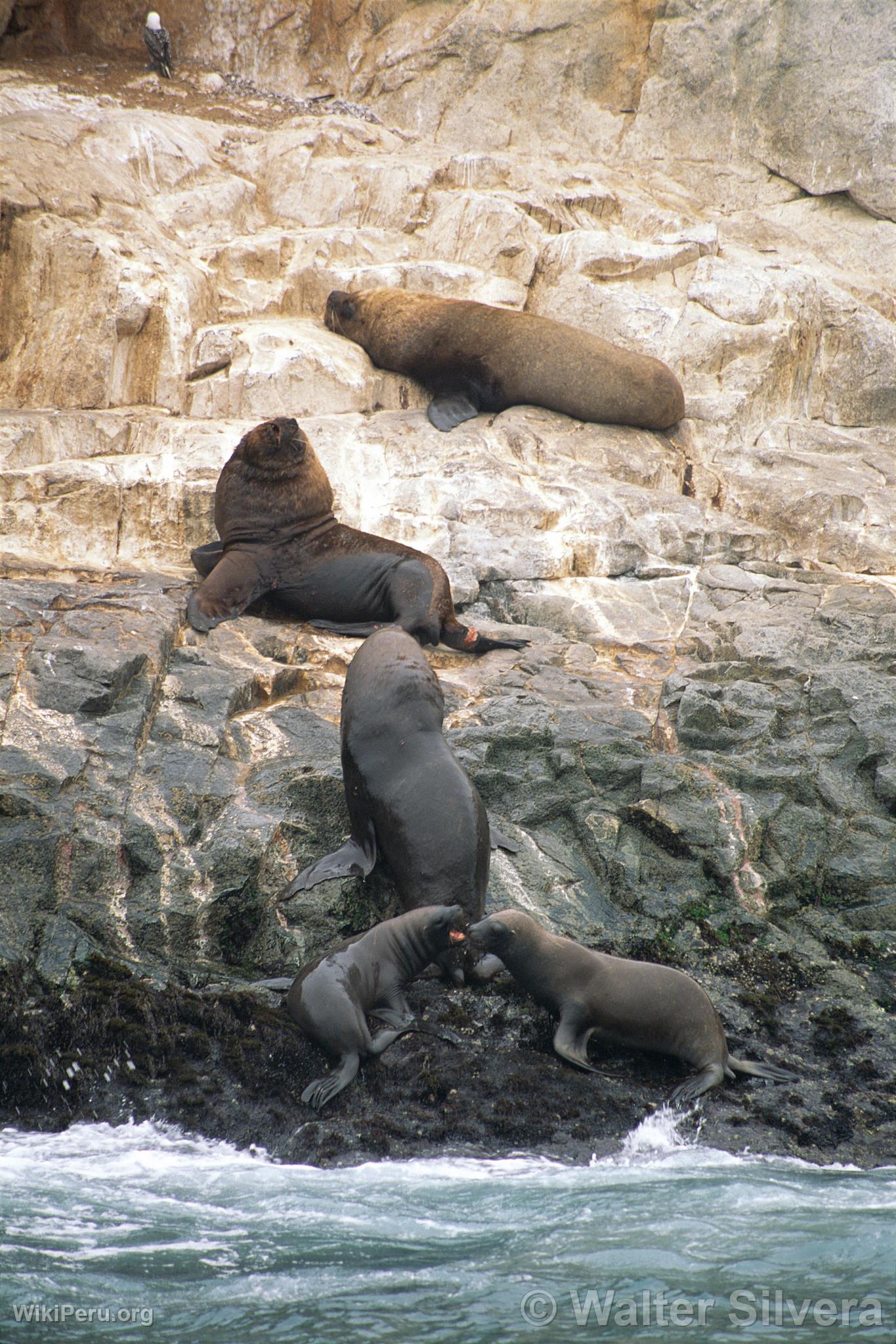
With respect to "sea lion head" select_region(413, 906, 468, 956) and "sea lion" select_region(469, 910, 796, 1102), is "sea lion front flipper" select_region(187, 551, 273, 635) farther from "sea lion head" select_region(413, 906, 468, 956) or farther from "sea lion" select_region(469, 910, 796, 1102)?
"sea lion" select_region(469, 910, 796, 1102)

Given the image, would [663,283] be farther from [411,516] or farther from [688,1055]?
[688,1055]

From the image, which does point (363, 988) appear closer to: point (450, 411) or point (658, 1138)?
point (658, 1138)

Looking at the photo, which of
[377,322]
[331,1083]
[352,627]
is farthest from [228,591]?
[377,322]

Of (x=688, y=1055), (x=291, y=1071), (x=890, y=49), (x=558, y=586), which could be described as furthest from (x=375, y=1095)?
(x=890, y=49)

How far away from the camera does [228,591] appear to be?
782 centimetres

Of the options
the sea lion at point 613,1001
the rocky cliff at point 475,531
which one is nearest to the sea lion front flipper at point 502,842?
the rocky cliff at point 475,531

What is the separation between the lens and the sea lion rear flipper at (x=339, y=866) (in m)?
5.51

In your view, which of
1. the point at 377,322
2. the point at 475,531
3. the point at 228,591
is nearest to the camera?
the point at 228,591

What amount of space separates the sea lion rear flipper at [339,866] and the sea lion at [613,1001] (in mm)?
730

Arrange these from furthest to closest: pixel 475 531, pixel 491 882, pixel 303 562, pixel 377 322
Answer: pixel 377 322
pixel 475 531
pixel 303 562
pixel 491 882

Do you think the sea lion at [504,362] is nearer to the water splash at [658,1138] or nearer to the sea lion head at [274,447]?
the sea lion head at [274,447]

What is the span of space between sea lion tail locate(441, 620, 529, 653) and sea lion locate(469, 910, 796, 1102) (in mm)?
2859

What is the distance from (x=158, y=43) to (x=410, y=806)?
11163 mm

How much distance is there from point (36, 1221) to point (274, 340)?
7950 mm
